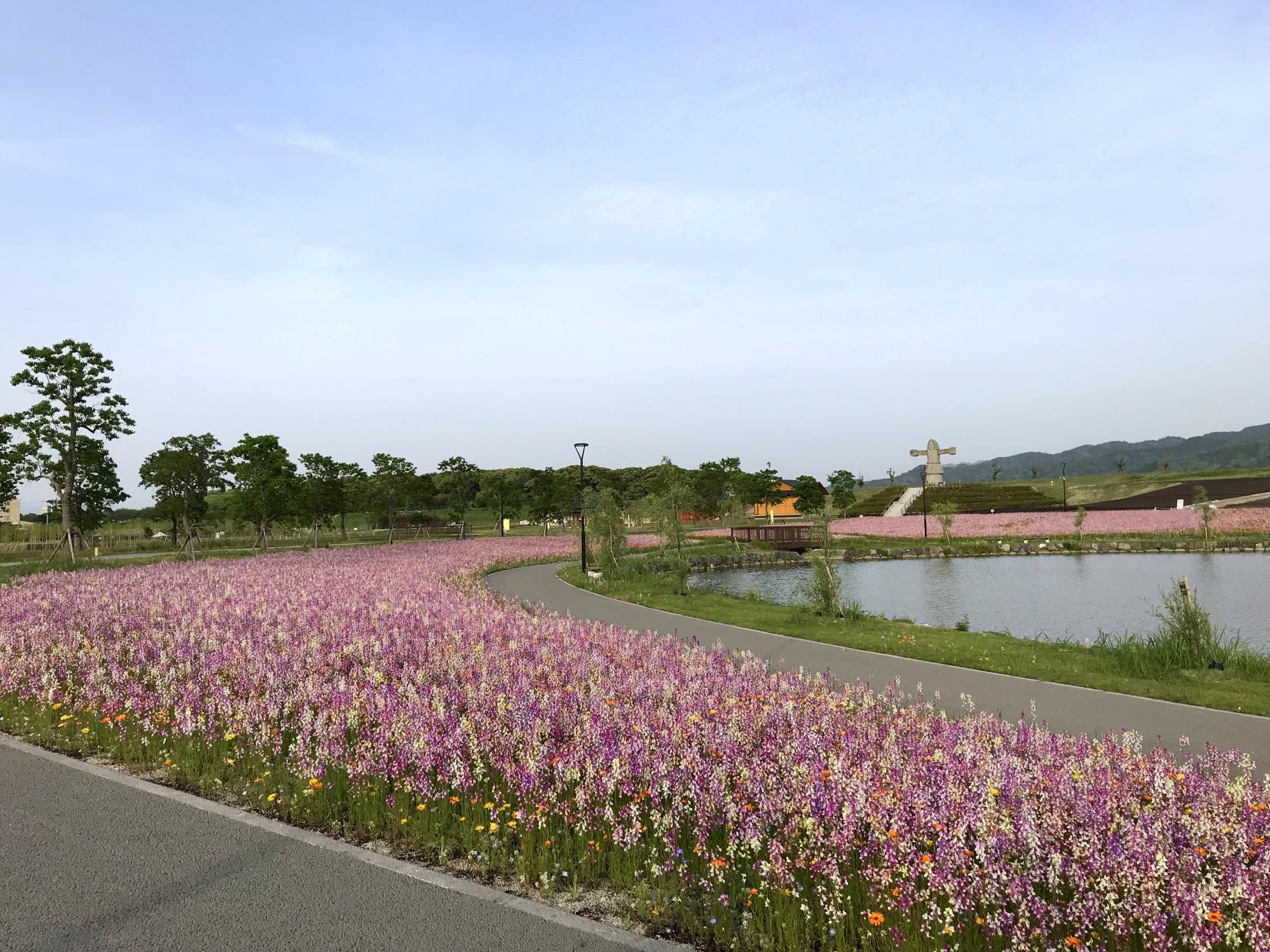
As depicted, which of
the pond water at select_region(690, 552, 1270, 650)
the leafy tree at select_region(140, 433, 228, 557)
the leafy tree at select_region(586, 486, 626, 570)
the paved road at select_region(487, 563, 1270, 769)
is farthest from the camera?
the leafy tree at select_region(140, 433, 228, 557)

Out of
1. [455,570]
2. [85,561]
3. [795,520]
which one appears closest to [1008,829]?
[455,570]

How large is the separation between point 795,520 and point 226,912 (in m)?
89.1

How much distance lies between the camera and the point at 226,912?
4570mm

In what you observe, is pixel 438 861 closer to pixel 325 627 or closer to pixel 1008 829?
pixel 1008 829

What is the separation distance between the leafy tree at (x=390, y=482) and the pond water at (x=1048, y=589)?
30.6 m

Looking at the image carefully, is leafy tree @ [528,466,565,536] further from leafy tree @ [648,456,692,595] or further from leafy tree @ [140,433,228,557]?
leafy tree @ [648,456,692,595]

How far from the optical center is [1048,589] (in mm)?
29375

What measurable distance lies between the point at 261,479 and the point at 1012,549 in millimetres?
43873

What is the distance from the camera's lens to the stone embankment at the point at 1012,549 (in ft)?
138

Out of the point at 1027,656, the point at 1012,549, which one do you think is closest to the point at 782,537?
the point at 1012,549

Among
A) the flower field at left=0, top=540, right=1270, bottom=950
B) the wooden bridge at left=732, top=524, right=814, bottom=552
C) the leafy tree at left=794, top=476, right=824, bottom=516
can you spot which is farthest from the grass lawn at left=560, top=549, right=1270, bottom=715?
the leafy tree at left=794, top=476, right=824, bottom=516

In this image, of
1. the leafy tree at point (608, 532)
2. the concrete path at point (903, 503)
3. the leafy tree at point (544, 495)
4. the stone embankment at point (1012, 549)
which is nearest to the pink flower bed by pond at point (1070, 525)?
the stone embankment at point (1012, 549)

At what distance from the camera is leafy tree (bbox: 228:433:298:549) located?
40.7m

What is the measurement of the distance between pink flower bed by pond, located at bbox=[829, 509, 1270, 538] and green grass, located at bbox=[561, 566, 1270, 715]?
39.7 metres
